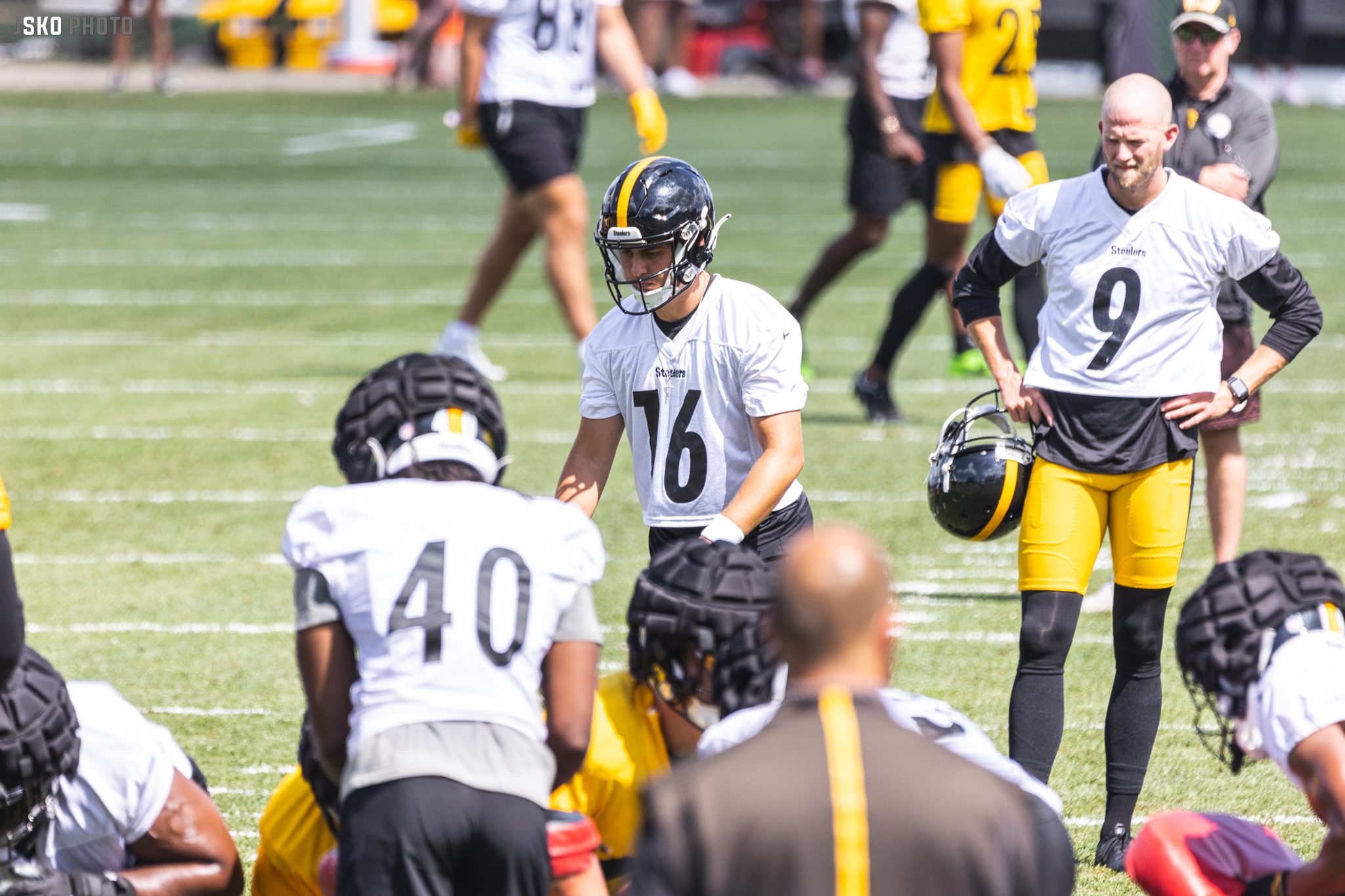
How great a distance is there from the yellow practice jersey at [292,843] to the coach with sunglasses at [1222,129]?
9.09 feet

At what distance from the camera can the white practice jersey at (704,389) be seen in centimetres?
434

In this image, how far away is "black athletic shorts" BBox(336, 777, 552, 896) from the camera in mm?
2965

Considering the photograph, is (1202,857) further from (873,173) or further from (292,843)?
(873,173)

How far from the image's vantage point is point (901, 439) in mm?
8719

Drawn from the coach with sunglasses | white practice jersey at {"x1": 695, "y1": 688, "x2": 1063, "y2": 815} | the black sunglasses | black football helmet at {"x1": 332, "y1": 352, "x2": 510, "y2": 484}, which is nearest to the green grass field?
the coach with sunglasses

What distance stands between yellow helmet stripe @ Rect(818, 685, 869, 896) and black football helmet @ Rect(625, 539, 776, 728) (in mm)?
879

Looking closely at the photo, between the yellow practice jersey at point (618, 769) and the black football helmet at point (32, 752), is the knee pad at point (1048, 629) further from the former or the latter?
the black football helmet at point (32, 752)

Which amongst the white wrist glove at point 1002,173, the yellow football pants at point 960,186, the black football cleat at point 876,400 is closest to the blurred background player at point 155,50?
the black football cleat at point 876,400

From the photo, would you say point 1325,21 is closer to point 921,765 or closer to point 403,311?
point 403,311

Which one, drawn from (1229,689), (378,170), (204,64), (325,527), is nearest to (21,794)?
(325,527)

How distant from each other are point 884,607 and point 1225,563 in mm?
987

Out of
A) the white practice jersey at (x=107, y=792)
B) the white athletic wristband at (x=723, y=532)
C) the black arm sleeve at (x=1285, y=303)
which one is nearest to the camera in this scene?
the white practice jersey at (x=107, y=792)

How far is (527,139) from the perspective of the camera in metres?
9.05

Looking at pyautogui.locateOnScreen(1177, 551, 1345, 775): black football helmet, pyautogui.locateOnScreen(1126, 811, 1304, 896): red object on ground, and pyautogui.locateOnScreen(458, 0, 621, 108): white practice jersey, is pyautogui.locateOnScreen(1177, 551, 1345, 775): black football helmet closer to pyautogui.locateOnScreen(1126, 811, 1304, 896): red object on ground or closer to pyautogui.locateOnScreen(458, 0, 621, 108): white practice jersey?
pyautogui.locateOnScreen(1126, 811, 1304, 896): red object on ground
